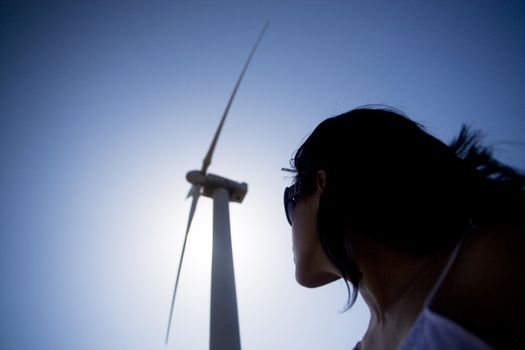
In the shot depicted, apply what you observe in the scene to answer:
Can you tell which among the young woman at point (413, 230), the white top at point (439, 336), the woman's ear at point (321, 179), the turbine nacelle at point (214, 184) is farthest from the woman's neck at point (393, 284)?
the turbine nacelle at point (214, 184)

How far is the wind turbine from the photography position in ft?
18.3

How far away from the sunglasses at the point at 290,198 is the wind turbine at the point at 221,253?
3838 millimetres

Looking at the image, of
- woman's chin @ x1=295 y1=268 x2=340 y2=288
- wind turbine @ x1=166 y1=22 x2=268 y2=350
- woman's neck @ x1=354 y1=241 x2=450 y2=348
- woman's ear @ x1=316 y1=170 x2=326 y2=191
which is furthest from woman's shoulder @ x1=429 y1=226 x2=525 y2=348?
wind turbine @ x1=166 y1=22 x2=268 y2=350

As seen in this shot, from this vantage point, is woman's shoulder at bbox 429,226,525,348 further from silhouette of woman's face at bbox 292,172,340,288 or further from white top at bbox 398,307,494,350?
silhouette of woman's face at bbox 292,172,340,288

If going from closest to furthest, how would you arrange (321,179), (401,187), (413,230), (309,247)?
(413,230) → (401,187) → (321,179) → (309,247)

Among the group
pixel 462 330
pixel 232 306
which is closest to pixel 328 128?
pixel 462 330

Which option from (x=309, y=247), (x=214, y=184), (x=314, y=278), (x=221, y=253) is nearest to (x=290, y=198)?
(x=309, y=247)

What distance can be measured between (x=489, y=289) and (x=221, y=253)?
6.94 metres

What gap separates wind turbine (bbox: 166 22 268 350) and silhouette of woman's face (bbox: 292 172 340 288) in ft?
12.1

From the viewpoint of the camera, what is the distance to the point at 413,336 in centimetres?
127

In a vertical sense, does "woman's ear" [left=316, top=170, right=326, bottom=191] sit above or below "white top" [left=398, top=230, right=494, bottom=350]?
above

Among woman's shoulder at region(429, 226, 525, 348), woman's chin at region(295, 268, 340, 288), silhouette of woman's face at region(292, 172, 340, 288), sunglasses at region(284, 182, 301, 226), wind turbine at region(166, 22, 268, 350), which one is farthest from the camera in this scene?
wind turbine at region(166, 22, 268, 350)

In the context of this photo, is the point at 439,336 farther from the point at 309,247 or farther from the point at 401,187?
the point at 309,247

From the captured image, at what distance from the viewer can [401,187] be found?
1.88 metres
